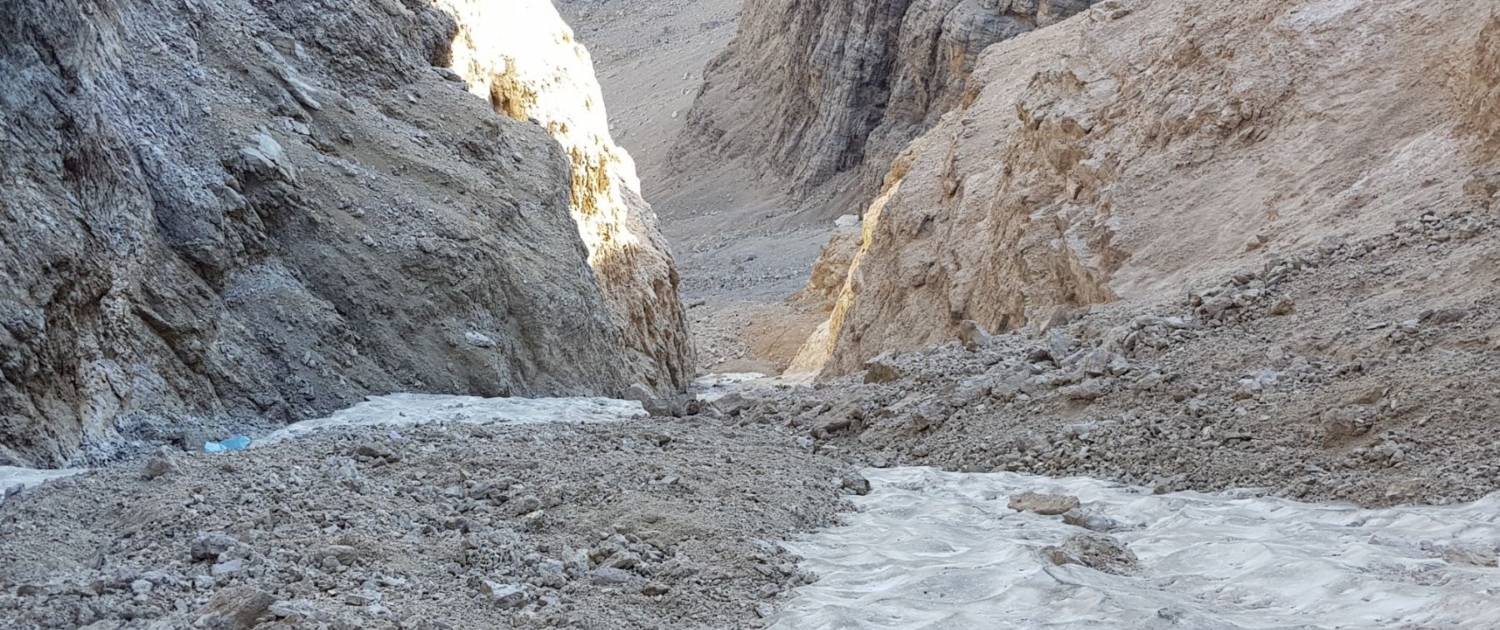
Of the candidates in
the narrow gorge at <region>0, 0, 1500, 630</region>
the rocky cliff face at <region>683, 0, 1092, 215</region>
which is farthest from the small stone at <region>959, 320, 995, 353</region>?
the rocky cliff face at <region>683, 0, 1092, 215</region>

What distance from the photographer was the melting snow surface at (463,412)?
794cm

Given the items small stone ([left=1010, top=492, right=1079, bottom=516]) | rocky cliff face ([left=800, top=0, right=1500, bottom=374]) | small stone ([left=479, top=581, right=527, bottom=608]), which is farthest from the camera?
rocky cliff face ([left=800, top=0, right=1500, bottom=374])

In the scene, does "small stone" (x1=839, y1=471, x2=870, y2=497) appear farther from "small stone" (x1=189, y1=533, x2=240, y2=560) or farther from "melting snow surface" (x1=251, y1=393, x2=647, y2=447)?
"small stone" (x1=189, y1=533, x2=240, y2=560)

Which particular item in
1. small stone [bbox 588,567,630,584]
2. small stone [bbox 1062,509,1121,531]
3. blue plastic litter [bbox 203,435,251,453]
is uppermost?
small stone [bbox 588,567,630,584]

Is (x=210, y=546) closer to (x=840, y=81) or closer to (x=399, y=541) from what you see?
(x=399, y=541)

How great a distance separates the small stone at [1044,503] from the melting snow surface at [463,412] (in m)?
3.40

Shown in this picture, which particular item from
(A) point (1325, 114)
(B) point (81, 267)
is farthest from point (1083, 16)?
(B) point (81, 267)

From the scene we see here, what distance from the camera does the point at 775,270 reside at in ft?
120

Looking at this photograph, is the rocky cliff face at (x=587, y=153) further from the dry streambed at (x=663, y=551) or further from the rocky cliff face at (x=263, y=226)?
the dry streambed at (x=663, y=551)

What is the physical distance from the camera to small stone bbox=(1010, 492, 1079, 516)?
600 cm

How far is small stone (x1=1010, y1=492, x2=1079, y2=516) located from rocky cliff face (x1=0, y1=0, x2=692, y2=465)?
467 cm

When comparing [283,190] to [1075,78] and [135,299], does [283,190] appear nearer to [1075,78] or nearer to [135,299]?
[135,299]

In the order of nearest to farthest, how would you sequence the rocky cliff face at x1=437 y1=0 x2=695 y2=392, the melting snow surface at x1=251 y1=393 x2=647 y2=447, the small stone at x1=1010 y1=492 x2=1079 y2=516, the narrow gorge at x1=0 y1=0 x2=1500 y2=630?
1. the narrow gorge at x1=0 y1=0 x2=1500 y2=630
2. the small stone at x1=1010 y1=492 x2=1079 y2=516
3. the melting snow surface at x1=251 y1=393 x2=647 y2=447
4. the rocky cliff face at x1=437 y1=0 x2=695 y2=392

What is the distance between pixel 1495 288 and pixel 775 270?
29926 millimetres
